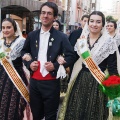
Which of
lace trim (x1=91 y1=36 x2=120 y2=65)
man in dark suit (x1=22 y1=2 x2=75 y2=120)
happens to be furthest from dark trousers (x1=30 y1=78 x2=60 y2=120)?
lace trim (x1=91 y1=36 x2=120 y2=65)

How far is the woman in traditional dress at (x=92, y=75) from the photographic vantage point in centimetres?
326

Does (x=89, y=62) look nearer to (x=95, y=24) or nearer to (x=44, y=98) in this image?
(x=95, y=24)

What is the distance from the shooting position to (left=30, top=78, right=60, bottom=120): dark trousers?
330 cm

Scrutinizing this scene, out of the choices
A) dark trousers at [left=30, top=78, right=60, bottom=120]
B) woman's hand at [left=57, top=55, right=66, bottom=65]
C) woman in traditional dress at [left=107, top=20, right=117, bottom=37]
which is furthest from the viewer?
woman in traditional dress at [left=107, top=20, right=117, bottom=37]

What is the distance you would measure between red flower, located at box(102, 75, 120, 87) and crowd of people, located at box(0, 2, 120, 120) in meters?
0.19

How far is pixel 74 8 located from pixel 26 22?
2284 cm

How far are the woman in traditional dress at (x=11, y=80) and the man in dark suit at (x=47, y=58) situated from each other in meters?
0.24

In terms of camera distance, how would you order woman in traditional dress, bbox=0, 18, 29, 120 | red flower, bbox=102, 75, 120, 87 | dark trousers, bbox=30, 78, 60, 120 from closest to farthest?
red flower, bbox=102, 75, 120, 87, dark trousers, bbox=30, 78, 60, 120, woman in traditional dress, bbox=0, 18, 29, 120

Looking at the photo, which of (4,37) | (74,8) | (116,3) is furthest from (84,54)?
(116,3)

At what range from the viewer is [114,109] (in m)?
3.01

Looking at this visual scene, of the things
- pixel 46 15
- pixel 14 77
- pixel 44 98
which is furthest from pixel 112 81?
pixel 14 77

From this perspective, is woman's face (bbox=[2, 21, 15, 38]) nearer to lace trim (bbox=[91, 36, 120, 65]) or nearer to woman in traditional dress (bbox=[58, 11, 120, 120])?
woman in traditional dress (bbox=[58, 11, 120, 120])

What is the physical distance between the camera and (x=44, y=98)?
336 cm

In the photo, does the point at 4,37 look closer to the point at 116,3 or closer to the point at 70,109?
the point at 70,109
